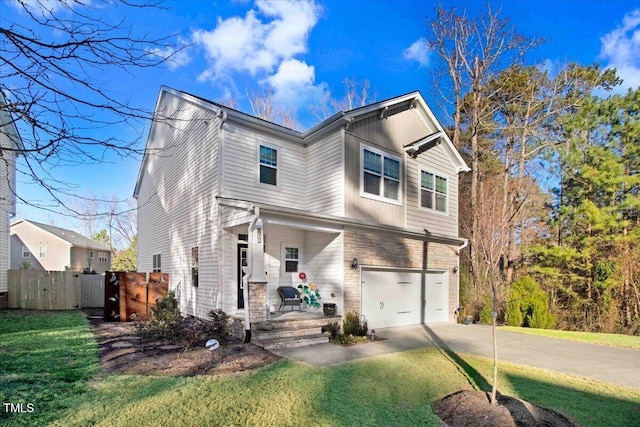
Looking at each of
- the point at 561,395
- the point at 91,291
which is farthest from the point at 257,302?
the point at 91,291

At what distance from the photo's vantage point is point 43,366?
18.6 feet

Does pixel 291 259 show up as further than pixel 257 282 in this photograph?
Yes

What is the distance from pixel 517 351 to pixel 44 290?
1549 centimetres

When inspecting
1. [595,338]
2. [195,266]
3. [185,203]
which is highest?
[185,203]

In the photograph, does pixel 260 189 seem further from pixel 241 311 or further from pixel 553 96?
pixel 553 96

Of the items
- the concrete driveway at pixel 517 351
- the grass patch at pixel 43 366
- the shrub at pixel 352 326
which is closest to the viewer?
the grass patch at pixel 43 366

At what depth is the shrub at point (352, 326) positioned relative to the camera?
29.2 feet

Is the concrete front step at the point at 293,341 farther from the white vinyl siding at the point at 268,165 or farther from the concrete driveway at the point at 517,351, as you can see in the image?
the white vinyl siding at the point at 268,165

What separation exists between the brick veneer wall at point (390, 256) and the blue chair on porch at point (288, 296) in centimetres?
140

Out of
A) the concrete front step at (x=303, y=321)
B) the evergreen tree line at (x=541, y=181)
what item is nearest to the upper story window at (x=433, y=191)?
the evergreen tree line at (x=541, y=181)

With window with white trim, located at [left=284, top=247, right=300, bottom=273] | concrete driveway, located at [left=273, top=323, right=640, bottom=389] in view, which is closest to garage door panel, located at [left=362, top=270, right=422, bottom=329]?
concrete driveway, located at [left=273, top=323, right=640, bottom=389]

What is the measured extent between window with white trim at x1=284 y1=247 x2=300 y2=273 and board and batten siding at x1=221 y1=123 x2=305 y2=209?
140 centimetres

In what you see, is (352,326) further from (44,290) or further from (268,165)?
(44,290)

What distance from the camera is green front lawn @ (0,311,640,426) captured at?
159 inches
